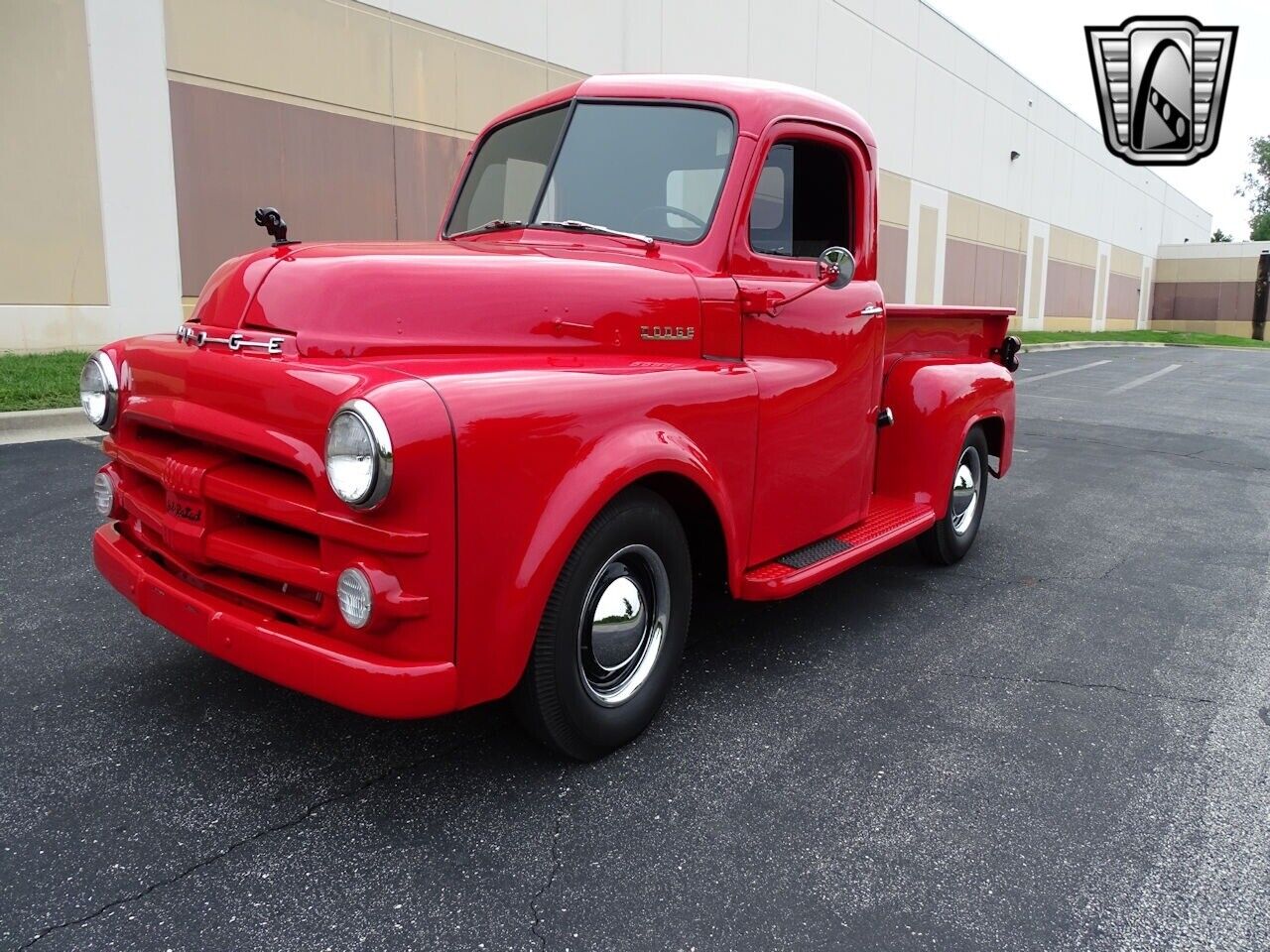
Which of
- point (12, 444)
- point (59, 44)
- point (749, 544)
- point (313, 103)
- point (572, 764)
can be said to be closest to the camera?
point (572, 764)

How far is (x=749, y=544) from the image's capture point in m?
3.36

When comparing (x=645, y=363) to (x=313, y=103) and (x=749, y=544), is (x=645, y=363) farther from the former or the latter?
(x=313, y=103)

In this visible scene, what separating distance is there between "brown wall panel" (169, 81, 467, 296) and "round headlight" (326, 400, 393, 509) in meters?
9.64

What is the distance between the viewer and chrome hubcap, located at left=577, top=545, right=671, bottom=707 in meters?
2.78

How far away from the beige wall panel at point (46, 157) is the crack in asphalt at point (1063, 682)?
9.54 metres

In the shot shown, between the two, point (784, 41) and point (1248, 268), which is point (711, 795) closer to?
point (784, 41)

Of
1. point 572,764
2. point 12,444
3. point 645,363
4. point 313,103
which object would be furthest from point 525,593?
point 313,103

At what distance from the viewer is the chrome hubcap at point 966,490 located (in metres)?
5.05

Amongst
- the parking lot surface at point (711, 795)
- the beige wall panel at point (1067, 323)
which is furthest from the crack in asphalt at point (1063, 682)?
Answer: the beige wall panel at point (1067, 323)

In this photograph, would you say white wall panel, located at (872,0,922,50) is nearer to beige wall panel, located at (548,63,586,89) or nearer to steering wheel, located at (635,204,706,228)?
beige wall panel, located at (548,63,586,89)

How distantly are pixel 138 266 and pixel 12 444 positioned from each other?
A: 4044mm

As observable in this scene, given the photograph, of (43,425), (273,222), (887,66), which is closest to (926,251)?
(887,66)

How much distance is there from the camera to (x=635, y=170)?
3441 mm

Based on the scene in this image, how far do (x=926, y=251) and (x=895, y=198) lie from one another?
2.49 meters
